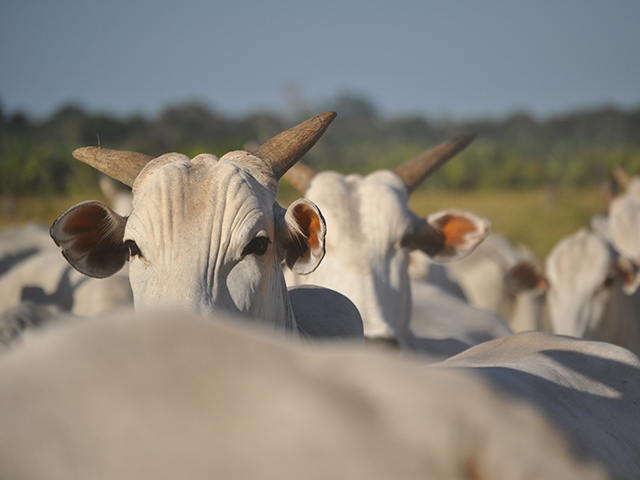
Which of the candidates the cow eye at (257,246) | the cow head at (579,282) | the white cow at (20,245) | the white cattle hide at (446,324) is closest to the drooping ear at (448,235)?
the white cattle hide at (446,324)

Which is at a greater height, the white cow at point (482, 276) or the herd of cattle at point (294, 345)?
the herd of cattle at point (294, 345)

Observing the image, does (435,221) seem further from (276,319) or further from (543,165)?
(543,165)

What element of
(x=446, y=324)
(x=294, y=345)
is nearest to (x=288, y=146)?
(x=294, y=345)

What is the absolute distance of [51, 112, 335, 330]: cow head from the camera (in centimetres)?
215

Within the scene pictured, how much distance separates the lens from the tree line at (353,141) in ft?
73.3

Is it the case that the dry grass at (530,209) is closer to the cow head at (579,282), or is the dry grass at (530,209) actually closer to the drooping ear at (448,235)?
the cow head at (579,282)

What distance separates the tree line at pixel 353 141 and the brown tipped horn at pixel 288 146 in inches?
41.0

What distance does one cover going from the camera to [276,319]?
2.40m

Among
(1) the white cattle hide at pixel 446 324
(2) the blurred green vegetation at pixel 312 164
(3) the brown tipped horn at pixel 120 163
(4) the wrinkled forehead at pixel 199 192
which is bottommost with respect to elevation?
(1) the white cattle hide at pixel 446 324

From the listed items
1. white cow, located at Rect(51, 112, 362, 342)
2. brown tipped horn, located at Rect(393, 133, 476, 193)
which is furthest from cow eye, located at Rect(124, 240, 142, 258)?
brown tipped horn, located at Rect(393, 133, 476, 193)

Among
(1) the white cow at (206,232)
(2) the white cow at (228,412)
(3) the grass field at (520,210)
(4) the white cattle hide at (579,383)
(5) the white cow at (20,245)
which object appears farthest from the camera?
(3) the grass field at (520,210)

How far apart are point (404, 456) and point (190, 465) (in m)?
0.27

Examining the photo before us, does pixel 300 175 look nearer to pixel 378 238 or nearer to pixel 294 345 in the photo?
pixel 378 238

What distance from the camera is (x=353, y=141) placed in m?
64.2
